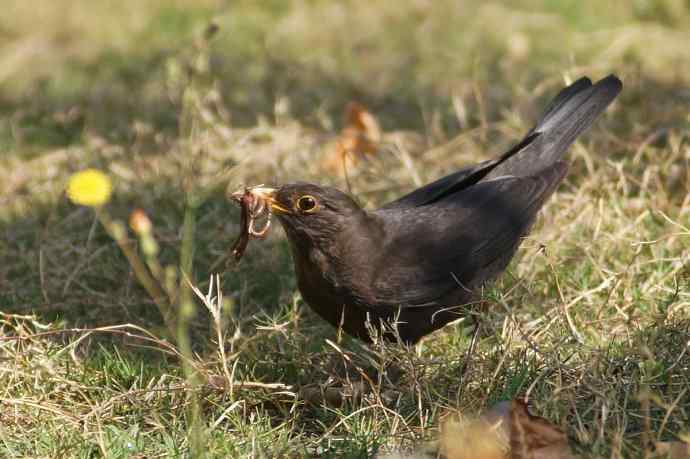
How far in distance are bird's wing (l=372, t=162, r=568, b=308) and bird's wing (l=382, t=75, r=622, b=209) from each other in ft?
0.44

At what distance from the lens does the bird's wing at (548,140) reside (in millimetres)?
4707

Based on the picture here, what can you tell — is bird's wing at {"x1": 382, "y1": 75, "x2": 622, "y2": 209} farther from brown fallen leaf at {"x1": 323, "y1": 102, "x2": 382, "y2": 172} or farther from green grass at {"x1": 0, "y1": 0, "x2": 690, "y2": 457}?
brown fallen leaf at {"x1": 323, "y1": 102, "x2": 382, "y2": 172}

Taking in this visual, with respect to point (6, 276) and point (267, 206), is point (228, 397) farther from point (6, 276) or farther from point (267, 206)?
point (6, 276)

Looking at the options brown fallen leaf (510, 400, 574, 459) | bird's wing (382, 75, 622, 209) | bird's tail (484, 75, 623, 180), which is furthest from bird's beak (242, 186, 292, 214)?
brown fallen leaf (510, 400, 574, 459)

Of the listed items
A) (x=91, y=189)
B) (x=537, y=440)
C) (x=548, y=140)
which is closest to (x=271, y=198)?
(x=91, y=189)

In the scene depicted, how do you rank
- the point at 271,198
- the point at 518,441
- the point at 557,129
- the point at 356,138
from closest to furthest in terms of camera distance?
the point at 518,441
the point at 271,198
the point at 557,129
the point at 356,138

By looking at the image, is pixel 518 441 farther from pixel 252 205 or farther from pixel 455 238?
pixel 252 205

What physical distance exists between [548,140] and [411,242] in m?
1.05

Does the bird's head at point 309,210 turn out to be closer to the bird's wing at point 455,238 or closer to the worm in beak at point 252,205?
the worm in beak at point 252,205

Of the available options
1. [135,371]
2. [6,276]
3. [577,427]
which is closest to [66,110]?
[6,276]

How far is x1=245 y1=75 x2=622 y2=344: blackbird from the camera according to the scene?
3986 mm

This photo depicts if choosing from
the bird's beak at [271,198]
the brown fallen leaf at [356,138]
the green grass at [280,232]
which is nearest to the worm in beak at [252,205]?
the bird's beak at [271,198]

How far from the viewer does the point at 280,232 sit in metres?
5.33

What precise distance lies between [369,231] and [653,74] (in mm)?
4034
